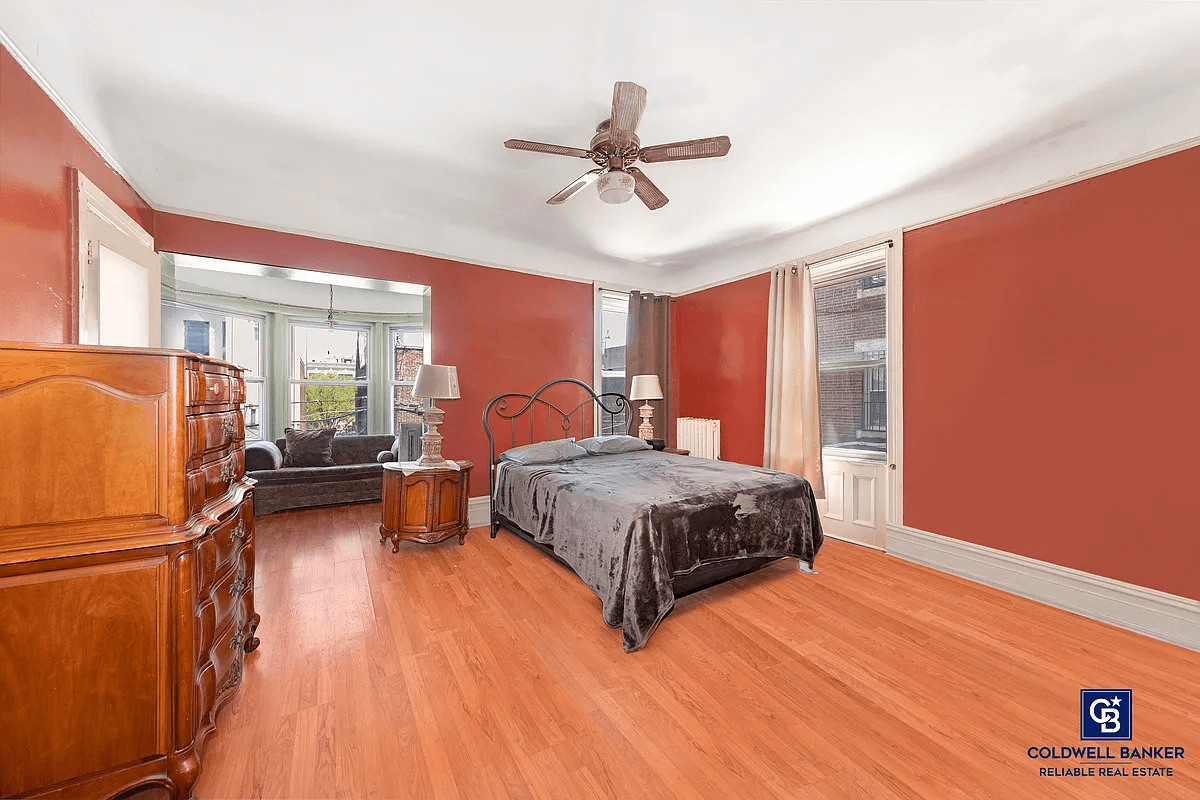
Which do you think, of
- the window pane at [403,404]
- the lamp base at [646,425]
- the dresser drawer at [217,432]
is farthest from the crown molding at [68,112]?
the lamp base at [646,425]

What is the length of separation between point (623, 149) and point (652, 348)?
10.2ft

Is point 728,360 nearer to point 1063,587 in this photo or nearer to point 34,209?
point 1063,587

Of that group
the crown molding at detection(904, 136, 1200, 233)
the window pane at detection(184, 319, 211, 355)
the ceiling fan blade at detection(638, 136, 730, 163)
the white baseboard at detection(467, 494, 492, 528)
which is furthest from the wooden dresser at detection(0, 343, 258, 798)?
the window pane at detection(184, 319, 211, 355)

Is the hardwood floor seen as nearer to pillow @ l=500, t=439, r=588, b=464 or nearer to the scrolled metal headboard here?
pillow @ l=500, t=439, r=588, b=464

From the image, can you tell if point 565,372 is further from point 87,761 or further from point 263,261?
point 87,761

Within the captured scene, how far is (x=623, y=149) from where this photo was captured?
7.59ft

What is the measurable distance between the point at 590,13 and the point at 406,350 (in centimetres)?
576

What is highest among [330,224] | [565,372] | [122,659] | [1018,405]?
[330,224]

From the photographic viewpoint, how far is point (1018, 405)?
9.27 ft

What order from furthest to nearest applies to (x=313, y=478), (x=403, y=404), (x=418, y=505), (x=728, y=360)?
(x=403, y=404) < (x=728, y=360) < (x=313, y=478) < (x=418, y=505)


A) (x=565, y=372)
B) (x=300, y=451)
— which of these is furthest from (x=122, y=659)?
(x=300, y=451)

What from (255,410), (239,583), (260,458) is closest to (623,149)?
(239,583)

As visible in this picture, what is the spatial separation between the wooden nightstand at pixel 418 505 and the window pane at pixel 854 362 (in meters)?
3.31

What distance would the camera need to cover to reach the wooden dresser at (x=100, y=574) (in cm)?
116
